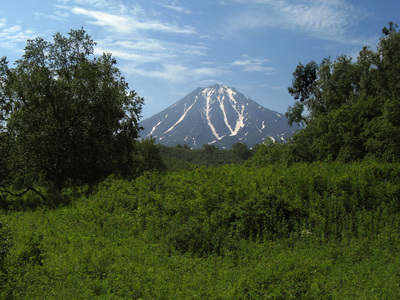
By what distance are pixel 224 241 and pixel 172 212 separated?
8.28 feet

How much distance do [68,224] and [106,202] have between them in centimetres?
179

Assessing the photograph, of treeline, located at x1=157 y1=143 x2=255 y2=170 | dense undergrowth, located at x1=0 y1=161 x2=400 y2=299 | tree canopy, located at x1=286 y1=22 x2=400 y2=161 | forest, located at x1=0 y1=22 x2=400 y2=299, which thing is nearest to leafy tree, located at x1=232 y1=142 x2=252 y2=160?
treeline, located at x1=157 y1=143 x2=255 y2=170

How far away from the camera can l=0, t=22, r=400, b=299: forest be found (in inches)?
208

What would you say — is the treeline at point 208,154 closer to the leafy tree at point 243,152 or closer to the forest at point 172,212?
the leafy tree at point 243,152

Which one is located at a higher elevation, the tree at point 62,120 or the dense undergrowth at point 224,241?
the tree at point 62,120

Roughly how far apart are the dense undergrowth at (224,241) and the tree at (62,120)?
6740mm

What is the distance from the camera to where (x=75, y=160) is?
59.7ft

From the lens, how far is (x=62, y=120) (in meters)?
18.0

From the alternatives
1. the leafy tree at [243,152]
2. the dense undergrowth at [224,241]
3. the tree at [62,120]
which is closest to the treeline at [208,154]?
the leafy tree at [243,152]

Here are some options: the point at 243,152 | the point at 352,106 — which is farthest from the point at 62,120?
the point at 243,152

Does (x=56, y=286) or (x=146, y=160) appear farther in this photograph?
(x=146, y=160)

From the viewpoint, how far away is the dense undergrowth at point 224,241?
201 inches

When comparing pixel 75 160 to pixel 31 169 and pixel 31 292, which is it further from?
pixel 31 292

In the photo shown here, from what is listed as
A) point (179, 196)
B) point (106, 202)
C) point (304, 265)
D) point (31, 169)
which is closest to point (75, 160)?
point (31, 169)
